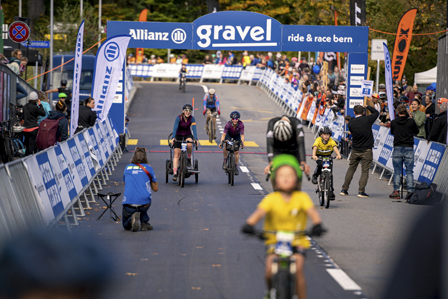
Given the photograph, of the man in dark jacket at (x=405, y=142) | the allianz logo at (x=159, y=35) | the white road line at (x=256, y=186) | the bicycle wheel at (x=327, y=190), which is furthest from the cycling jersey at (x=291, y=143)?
the allianz logo at (x=159, y=35)

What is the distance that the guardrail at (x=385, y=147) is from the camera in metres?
14.3

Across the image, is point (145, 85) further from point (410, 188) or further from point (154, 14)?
point (410, 188)

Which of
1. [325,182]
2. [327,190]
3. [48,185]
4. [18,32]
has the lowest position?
[327,190]

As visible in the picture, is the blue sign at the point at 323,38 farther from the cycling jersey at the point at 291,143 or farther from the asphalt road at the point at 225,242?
the cycling jersey at the point at 291,143

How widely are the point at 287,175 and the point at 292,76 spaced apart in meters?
32.8

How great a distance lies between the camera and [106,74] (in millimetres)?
20438

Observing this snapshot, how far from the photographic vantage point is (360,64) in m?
24.4

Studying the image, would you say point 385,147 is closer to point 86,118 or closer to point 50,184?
point 86,118

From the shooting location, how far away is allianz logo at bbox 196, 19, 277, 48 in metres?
23.2

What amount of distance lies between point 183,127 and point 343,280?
349 inches

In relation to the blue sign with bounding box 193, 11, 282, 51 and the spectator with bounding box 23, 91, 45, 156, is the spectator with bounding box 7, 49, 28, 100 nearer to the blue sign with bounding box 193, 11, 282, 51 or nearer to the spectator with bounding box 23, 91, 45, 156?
the spectator with bounding box 23, 91, 45, 156

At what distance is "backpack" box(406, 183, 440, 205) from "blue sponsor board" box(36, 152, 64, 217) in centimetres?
720

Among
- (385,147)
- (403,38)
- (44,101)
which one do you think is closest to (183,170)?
(385,147)

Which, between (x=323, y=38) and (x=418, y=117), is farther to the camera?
(x=323, y=38)
